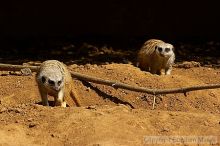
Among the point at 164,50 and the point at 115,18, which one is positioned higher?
the point at 115,18

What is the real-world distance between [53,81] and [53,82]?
0.04 ft

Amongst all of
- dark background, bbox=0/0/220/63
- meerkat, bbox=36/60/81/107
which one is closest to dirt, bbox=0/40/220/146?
meerkat, bbox=36/60/81/107

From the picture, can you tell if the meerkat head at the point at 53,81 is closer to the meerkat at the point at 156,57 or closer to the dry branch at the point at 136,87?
the dry branch at the point at 136,87

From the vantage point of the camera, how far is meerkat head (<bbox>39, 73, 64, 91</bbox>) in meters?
7.29

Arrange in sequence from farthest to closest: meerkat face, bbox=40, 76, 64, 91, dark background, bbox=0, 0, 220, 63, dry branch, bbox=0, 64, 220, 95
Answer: dark background, bbox=0, 0, 220, 63
dry branch, bbox=0, 64, 220, 95
meerkat face, bbox=40, 76, 64, 91

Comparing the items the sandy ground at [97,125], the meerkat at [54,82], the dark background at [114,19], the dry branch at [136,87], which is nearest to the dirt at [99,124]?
the sandy ground at [97,125]

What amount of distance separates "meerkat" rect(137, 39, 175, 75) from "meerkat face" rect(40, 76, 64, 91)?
8.74 feet

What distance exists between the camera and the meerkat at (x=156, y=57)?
9.58 m

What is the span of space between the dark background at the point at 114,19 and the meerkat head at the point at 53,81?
5.86 m

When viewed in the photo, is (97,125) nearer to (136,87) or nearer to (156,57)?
(136,87)

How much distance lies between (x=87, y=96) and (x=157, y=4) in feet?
18.4

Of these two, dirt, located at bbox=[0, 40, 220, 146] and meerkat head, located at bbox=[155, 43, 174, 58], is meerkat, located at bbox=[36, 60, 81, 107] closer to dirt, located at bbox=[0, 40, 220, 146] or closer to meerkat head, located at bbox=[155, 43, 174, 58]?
dirt, located at bbox=[0, 40, 220, 146]

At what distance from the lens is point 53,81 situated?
7.28 metres

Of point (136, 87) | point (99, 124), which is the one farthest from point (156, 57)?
point (99, 124)
